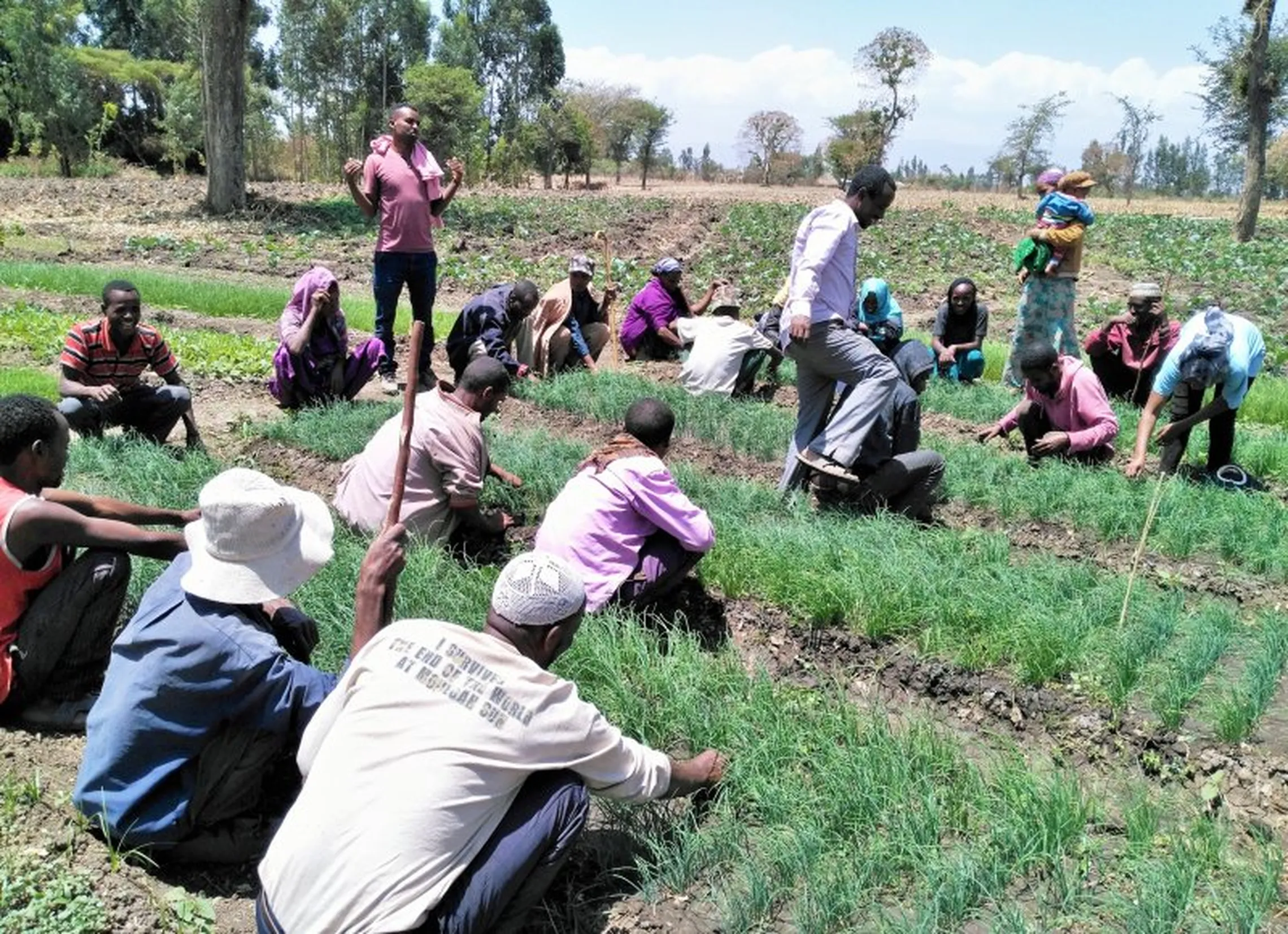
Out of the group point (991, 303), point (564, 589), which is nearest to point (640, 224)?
point (991, 303)

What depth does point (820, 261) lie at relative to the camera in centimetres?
513

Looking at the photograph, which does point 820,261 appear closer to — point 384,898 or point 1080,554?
point 1080,554

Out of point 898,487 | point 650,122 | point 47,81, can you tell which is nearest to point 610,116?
point 650,122

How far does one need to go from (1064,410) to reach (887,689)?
322cm

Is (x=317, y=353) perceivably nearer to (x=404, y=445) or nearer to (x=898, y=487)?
(x=898, y=487)

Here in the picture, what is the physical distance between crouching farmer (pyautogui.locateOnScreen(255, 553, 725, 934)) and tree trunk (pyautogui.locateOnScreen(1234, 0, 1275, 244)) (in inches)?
983

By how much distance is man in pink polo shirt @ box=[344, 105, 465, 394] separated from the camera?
778 centimetres

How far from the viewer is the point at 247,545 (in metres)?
2.68

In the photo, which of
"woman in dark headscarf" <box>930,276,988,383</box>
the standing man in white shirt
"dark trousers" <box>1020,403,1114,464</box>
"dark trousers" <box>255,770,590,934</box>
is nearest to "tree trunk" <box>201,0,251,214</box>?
"woman in dark headscarf" <box>930,276,988,383</box>

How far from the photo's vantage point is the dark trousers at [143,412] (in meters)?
6.12

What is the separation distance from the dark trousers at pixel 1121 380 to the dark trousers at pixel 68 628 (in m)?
7.10

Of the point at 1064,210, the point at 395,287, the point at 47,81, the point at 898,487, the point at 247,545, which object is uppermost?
the point at 47,81

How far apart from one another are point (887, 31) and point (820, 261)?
40575 mm

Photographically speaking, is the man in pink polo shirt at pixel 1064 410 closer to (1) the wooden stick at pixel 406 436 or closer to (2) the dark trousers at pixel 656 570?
(2) the dark trousers at pixel 656 570
